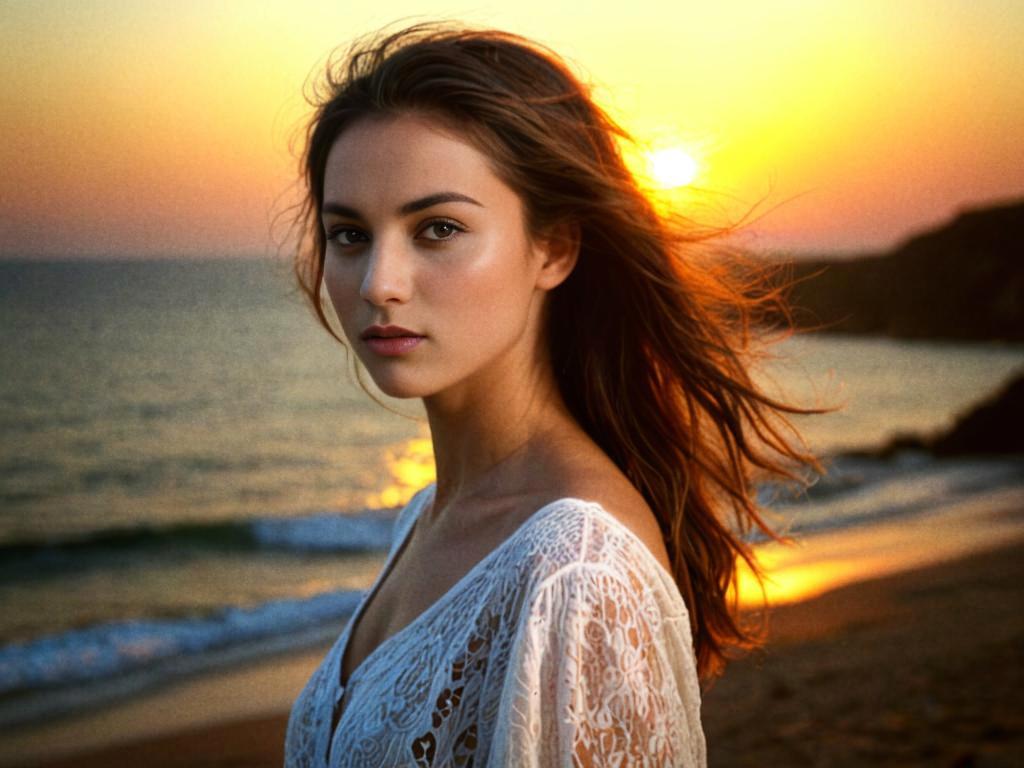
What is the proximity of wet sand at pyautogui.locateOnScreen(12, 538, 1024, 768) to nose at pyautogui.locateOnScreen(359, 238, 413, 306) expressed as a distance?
3.88m

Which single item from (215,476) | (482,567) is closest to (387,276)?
(482,567)

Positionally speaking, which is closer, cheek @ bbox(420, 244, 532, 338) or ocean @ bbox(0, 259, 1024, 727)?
cheek @ bbox(420, 244, 532, 338)

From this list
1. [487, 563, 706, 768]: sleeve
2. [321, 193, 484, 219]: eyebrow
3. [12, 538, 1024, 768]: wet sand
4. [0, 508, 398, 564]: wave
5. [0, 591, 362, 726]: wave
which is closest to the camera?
[487, 563, 706, 768]: sleeve

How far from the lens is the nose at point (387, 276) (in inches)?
67.2

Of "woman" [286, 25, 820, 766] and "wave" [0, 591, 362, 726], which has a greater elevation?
"woman" [286, 25, 820, 766]

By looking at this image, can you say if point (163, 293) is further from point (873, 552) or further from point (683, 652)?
point (683, 652)

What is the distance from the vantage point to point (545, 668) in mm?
1441

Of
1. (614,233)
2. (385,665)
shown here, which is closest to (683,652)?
(385,665)

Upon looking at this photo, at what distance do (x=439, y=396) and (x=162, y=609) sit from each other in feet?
26.4

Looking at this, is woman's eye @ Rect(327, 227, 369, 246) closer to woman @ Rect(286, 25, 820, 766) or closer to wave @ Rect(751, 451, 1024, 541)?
woman @ Rect(286, 25, 820, 766)

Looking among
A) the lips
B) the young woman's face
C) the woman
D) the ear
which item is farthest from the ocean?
the lips

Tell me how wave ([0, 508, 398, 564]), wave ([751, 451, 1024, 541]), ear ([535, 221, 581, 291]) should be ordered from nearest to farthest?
1. ear ([535, 221, 581, 291])
2. wave ([751, 451, 1024, 541])
3. wave ([0, 508, 398, 564])

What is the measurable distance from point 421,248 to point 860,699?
477 centimetres

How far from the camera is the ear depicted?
6.27 ft
